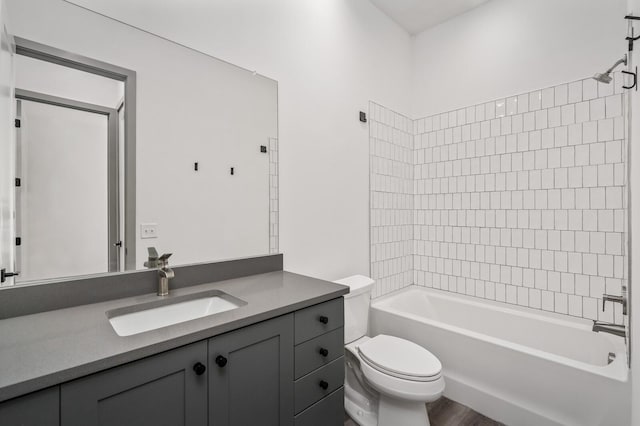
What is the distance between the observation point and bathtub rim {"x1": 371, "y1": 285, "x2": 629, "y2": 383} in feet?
5.03

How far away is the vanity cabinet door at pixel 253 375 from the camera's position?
36.6 inches

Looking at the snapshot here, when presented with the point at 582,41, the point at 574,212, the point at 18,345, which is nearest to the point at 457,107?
the point at 582,41

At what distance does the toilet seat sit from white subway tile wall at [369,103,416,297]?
70cm

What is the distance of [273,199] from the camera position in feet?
5.92

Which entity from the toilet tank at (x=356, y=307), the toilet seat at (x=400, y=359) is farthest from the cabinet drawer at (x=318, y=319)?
the toilet tank at (x=356, y=307)

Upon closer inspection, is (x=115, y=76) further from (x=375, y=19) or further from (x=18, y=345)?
(x=375, y=19)

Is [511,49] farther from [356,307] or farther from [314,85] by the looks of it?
[356,307]

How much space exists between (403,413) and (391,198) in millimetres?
1609

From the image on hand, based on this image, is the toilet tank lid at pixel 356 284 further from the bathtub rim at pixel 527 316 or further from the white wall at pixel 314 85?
the bathtub rim at pixel 527 316

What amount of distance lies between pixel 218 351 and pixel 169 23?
4.77 ft

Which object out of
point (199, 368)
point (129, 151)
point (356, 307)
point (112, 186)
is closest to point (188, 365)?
point (199, 368)

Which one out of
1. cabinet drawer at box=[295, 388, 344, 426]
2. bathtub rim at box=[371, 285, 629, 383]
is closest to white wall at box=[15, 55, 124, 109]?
cabinet drawer at box=[295, 388, 344, 426]

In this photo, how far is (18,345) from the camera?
0.78 meters

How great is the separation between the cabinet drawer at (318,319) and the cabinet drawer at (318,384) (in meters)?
0.16
